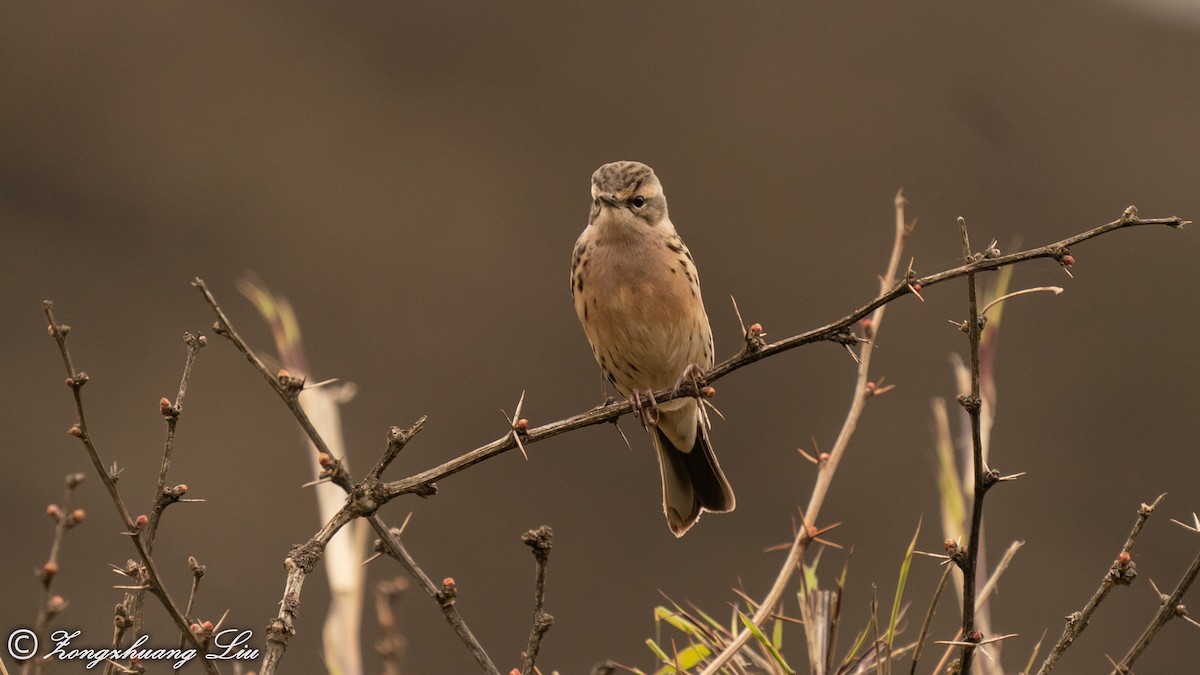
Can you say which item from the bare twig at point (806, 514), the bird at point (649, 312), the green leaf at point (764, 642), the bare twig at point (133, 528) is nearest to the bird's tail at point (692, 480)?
the bird at point (649, 312)

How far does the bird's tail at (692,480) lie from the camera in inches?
228

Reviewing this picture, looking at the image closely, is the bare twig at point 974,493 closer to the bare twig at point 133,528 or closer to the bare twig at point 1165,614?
the bare twig at point 1165,614

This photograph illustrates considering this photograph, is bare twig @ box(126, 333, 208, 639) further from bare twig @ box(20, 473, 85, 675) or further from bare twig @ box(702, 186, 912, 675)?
bare twig @ box(702, 186, 912, 675)

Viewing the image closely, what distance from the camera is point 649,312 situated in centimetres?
564

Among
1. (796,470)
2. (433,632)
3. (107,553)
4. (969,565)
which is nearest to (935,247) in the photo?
(796,470)

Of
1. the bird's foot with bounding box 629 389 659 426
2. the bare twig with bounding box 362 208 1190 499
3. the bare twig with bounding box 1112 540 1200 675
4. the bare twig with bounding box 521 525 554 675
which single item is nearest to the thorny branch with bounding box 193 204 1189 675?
the bare twig with bounding box 362 208 1190 499

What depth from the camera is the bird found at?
223 inches

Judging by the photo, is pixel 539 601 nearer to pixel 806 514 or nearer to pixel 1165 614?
pixel 806 514

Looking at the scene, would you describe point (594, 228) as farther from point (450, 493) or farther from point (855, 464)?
point (855, 464)

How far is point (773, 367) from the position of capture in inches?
576

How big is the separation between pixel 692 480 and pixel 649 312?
2.92ft

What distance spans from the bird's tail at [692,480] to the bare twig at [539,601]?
3190 millimetres

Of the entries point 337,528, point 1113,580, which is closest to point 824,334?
point 1113,580

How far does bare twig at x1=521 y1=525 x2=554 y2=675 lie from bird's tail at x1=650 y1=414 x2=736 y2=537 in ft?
10.5
